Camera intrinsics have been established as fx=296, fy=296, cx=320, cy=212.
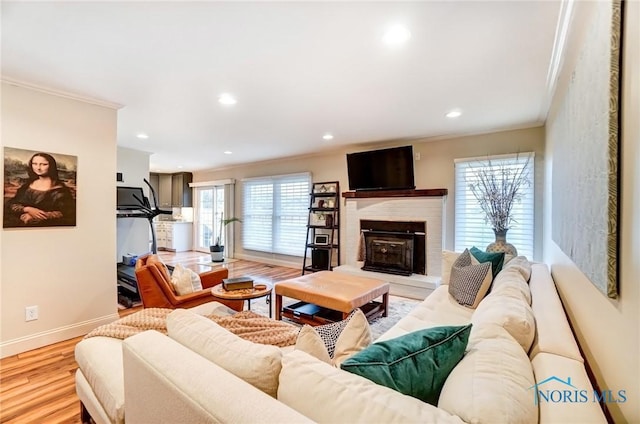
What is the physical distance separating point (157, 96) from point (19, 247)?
1816 mm

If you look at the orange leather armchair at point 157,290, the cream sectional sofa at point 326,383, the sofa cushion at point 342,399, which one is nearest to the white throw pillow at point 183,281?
the orange leather armchair at point 157,290

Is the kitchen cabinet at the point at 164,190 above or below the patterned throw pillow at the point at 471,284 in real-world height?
above

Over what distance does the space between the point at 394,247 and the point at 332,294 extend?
6.80ft

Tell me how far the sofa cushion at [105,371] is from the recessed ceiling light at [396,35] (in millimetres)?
2411

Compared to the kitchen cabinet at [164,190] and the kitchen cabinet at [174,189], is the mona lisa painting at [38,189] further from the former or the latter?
the kitchen cabinet at [164,190]

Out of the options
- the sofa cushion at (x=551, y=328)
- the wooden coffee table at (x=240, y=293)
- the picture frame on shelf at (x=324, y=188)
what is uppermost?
the picture frame on shelf at (x=324, y=188)

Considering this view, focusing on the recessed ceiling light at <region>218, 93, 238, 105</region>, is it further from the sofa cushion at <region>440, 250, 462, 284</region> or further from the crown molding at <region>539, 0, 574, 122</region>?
the sofa cushion at <region>440, 250, 462, 284</region>

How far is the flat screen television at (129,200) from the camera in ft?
16.3

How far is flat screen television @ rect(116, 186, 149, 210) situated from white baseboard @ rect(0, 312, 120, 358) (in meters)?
2.31

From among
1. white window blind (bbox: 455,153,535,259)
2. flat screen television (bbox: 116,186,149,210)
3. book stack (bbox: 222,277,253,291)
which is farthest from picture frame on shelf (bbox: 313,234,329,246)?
flat screen television (bbox: 116,186,149,210)

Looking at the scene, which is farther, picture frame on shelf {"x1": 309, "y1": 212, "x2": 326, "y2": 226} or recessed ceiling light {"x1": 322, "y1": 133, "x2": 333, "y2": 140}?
picture frame on shelf {"x1": 309, "y1": 212, "x2": 326, "y2": 226}

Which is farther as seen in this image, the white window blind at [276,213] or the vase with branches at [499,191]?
the white window blind at [276,213]

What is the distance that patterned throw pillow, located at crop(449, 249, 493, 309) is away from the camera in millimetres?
2461

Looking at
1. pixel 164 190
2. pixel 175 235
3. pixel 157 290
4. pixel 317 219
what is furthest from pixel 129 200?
pixel 164 190
